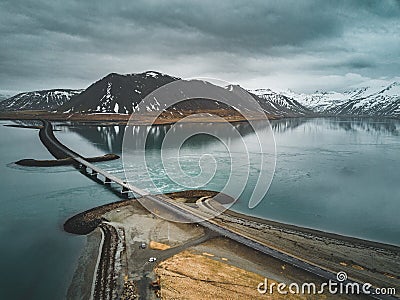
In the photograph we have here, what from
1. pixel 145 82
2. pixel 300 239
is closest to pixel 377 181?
pixel 300 239

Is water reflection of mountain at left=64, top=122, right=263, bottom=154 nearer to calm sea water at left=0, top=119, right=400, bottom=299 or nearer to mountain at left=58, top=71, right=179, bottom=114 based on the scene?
calm sea water at left=0, top=119, right=400, bottom=299

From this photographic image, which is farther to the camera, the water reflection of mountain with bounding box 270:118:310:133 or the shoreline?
Result: the water reflection of mountain with bounding box 270:118:310:133

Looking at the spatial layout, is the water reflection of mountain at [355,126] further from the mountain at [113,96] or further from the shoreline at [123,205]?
the shoreline at [123,205]

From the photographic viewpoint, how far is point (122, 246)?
1430 cm

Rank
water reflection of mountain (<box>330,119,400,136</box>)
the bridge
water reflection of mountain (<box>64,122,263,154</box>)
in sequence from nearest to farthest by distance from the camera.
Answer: the bridge
water reflection of mountain (<box>64,122,263,154</box>)
water reflection of mountain (<box>330,119,400,136</box>)

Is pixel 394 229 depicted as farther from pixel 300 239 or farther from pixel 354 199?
pixel 300 239

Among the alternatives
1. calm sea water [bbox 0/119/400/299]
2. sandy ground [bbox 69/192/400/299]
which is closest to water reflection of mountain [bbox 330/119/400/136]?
calm sea water [bbox 0/119/400/299]

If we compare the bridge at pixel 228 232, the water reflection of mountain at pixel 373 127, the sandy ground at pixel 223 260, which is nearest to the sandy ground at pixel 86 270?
the sandy ground at pixel 223 260

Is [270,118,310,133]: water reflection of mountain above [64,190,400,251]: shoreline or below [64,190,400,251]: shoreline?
above

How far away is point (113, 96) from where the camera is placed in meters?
138

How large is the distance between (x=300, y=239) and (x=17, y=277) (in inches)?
530

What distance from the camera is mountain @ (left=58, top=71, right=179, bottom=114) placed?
423ft

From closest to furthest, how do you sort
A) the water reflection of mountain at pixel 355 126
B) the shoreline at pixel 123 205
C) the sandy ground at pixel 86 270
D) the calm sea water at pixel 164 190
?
the sandy ground at pixel 86 270 < the calm sea water at pixel 164 190 < the shoreline at pixel 123 205 < the water reflection of mountain at pixel 355 126

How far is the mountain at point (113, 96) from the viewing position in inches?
5080
